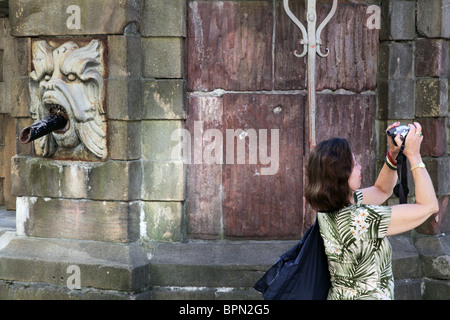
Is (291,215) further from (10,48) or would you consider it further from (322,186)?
(10,48)

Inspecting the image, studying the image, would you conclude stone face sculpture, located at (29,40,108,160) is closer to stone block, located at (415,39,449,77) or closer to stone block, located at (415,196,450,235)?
stone block, located at (415,39,449,77)

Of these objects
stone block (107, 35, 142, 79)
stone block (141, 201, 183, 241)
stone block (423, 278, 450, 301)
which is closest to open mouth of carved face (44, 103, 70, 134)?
stone block (107, 35, 142, 79)

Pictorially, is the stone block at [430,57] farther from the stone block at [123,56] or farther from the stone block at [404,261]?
the stone block at [123,56]

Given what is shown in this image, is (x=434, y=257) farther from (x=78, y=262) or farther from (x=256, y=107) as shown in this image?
(x=78, y=262)

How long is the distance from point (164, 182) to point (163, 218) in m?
0.29

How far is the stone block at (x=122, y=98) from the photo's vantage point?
5.06 meters

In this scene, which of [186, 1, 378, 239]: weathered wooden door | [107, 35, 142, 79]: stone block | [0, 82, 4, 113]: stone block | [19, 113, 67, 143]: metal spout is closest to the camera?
[19, 113, 67, 143]: metal spout

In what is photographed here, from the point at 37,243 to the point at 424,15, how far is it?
373 cm

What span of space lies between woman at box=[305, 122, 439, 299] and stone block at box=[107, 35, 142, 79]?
2.30m

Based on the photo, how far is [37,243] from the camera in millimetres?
5363

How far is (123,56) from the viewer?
5043mm

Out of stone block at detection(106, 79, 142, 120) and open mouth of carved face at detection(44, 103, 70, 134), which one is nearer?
stone block at detection(106, 79, 142, 120)

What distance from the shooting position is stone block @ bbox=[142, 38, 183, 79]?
5.14 m

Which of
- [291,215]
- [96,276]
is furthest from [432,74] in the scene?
[96,276]
